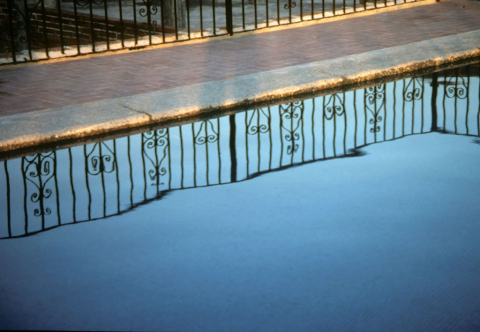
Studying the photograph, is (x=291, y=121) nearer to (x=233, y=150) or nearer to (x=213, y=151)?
(x=233, y=150)

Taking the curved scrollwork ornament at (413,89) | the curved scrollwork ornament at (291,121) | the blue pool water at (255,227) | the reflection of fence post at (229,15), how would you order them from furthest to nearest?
the reflection of fence post at (229,15) < the curved scrollwork ornament at (413,89) < the curved scrollwork ornament at (291,121) < the blue pool water at (255,227)

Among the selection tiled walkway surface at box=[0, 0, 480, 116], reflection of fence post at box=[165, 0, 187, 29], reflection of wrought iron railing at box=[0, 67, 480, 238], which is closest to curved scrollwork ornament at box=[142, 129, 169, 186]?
reflection of wrought iron railing at box=[0, 67, 480, 238]

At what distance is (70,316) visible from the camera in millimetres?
3072

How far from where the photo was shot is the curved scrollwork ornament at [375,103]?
600 centimetres

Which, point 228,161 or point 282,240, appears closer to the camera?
point 282,240

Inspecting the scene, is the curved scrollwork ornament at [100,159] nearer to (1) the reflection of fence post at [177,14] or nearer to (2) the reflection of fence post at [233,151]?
(2) the reflection of fence post at [233,151]

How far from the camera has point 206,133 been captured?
579cm

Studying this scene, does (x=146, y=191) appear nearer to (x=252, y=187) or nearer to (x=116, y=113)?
(x=252, y=187)

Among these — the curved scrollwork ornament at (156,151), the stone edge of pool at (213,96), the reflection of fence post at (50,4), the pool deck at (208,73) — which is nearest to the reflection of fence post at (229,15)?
the pool deck at (208,73)

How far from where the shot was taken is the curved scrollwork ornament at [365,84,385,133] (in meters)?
6.00

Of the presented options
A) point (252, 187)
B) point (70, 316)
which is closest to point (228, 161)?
point (252, 187)

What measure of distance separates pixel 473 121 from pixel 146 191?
3111mm

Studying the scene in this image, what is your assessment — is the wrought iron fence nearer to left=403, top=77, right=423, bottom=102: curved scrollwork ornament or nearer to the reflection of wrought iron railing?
left=403, top=77, right=423, bottom=102: curved scrollwork ornament

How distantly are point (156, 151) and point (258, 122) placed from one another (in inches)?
43.5
